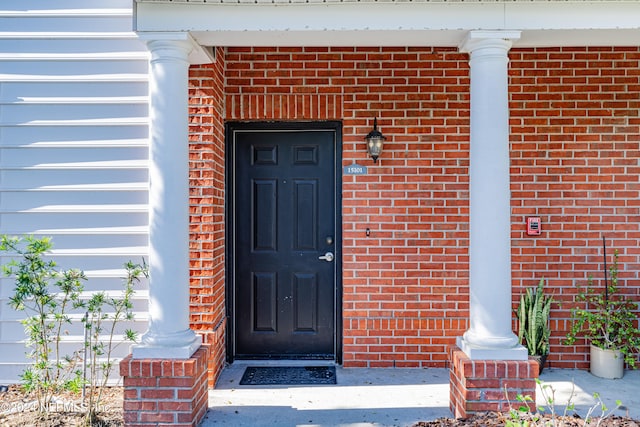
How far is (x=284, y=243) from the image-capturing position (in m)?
4.48

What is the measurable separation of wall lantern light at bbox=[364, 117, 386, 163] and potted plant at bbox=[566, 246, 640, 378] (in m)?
2.11

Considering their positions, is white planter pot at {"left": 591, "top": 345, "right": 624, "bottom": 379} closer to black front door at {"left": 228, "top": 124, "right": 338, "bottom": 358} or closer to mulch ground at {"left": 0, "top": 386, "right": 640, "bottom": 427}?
mulch ground at {"left": 0, "top": 386, "right": 640, "bottom": 427}

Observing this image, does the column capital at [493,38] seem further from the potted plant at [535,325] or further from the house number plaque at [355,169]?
the potted plant at [535,325]

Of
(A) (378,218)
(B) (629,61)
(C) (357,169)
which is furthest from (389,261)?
(B) (629,61)

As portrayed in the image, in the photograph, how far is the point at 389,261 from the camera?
4316 millimetres

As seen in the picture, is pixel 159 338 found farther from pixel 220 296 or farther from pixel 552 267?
pixel 552 267

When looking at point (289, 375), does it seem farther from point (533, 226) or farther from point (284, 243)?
point (533, 226)

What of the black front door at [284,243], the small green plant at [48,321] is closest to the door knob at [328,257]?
the black front door at [284,243]

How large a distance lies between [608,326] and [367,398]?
2098 mm

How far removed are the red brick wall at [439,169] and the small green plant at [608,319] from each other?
119 millimetres

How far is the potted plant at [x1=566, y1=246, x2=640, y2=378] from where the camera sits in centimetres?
405

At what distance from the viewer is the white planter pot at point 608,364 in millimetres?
4055

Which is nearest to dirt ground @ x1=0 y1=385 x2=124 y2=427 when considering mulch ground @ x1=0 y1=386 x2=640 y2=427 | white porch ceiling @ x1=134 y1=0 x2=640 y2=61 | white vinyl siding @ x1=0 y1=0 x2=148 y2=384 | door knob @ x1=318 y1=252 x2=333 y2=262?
mulch ground @ x1=0 y1=386 x2=640 y2=427

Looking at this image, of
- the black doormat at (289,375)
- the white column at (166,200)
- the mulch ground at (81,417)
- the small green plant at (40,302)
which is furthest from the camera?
the black doormat at (289,375)
